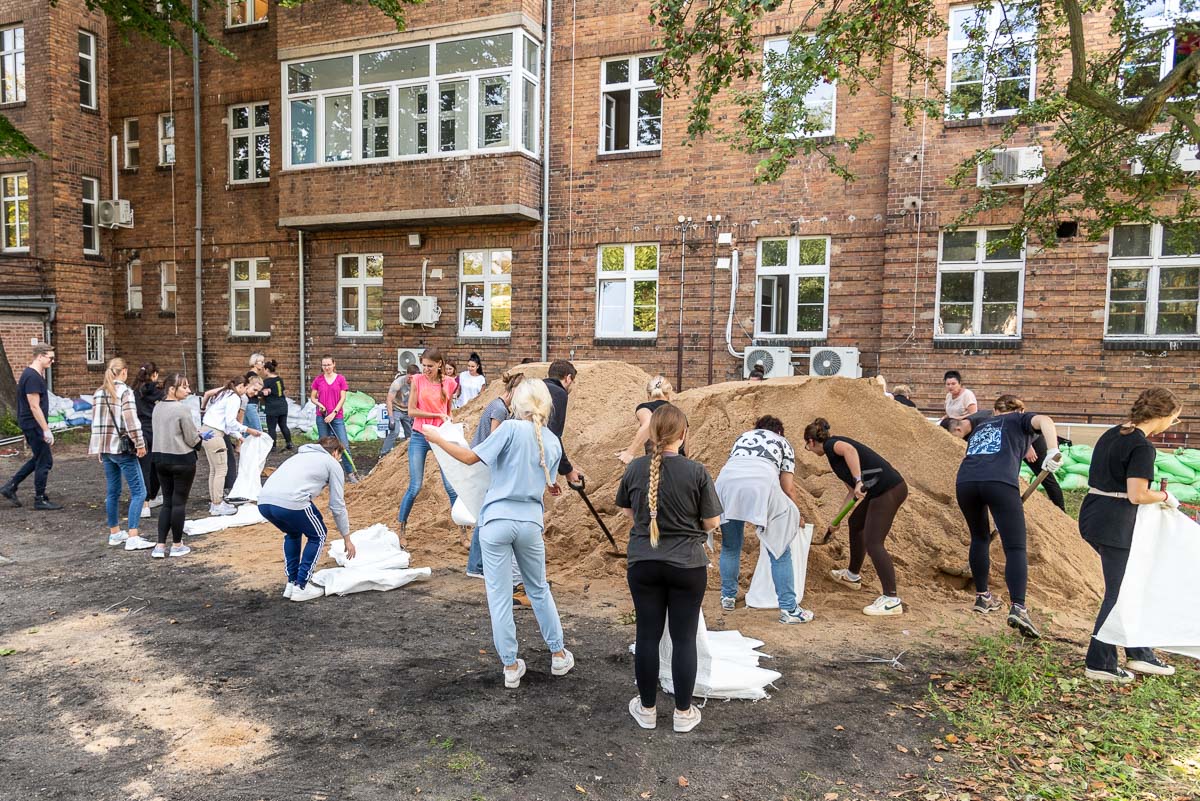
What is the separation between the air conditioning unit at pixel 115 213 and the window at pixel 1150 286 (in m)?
20.5

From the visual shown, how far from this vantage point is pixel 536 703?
432cm

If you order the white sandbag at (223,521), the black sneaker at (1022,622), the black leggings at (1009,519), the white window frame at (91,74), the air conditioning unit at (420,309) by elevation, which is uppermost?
the white window frame at (91,74)

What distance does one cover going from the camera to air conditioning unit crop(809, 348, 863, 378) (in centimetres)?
1305

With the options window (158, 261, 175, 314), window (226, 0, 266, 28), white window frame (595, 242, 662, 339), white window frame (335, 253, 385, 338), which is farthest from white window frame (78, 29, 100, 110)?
white window frame (595, 242, 662, 339)

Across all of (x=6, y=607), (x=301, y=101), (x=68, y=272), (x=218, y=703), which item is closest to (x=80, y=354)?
(x=68, y=272)

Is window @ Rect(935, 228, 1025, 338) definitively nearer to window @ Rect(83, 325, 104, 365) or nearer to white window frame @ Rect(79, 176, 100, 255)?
window @ Rect(83, 325, 104, 365)

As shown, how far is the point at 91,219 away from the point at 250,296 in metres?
5.16

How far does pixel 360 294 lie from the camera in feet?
55.3

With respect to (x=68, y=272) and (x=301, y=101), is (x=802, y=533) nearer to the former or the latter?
(x=301, y=101)

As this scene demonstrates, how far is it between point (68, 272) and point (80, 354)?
6.42ft

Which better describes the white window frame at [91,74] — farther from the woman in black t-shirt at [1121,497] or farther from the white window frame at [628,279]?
the woman in black t-shirt at [1121,497]

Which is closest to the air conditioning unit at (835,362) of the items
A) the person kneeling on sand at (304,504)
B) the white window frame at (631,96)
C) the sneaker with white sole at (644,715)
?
the white window frame at (631,96)

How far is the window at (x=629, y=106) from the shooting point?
1467 centimetres

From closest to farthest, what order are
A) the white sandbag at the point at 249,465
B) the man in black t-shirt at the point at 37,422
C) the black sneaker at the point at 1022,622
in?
the black sneaker at the point at 1022,622, the man in black t-shirt at the point at 37,422, the white sandbag at the point at 249,465
